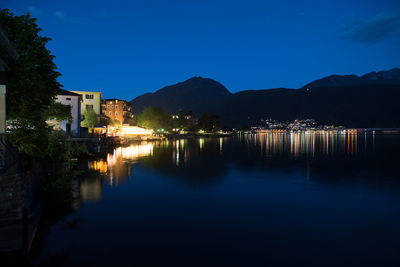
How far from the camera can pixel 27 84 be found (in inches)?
571

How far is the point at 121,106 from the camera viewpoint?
10594 centimetres

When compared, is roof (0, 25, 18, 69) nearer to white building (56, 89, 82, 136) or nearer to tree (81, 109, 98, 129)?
white building (56, 89, 82, 136)

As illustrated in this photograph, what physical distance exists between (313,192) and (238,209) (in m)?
7.01

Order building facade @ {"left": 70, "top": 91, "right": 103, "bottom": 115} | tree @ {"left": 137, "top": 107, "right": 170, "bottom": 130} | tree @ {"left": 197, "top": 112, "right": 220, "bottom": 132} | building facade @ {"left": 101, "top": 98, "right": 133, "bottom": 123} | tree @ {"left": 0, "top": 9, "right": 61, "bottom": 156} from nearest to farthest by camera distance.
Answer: tree @ {"left": 0, "top": 9, "right": 61, "bottom": 156}
building facade @ {"left": 70, "top": 91, "right": 103, "bottom": 115}
tree @ {"left": 137, "top": 107, "right": 170, "bottom": 130}
building facade @ {"left": 101, "top": 98, "right": 133, "bottom": 123}
tree @ {"left": 197, "top": 112, "right": 220, "bottom": 132}

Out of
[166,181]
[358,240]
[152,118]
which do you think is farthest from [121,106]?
[358,240]

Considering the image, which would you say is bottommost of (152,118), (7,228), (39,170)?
(7,228)

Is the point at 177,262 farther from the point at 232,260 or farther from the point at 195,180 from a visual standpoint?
the point at 195,180

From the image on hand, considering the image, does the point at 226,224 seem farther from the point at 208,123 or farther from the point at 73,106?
the point at 208,123

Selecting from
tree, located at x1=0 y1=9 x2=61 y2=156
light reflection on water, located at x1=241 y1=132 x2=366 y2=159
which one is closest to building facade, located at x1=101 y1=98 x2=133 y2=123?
light reflection on water, located at x1=241 y1=132 x2=366 y2=159

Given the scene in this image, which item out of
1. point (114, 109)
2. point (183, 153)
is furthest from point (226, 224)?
point (114, 109)

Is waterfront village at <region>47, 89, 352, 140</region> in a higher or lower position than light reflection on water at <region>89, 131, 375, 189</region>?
higher

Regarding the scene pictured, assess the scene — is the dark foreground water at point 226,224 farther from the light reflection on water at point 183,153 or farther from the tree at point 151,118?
the tree at point 151,118

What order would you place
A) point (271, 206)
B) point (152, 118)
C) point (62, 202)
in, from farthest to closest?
point (152, 118) < point (271, 206) < point (62, 202)

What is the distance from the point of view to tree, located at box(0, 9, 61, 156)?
1323 cm
